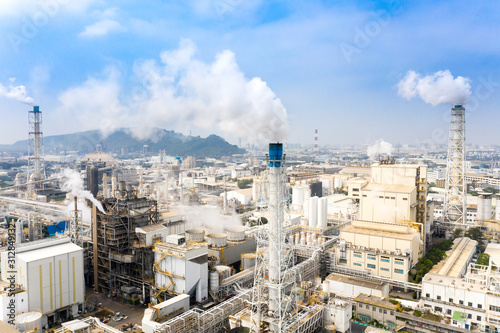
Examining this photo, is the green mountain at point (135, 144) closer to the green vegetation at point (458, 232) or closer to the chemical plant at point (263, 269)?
the chemical plant at point (263, 269)

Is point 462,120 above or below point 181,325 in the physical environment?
above

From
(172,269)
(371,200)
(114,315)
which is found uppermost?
(371,200)

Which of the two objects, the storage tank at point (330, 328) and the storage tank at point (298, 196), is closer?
the storage tank at point (330, 328)

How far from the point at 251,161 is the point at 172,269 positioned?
6374 centimetres

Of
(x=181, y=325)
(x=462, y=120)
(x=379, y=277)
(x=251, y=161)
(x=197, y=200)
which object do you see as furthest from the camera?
(x=251, y=161)

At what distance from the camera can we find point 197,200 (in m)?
34.8

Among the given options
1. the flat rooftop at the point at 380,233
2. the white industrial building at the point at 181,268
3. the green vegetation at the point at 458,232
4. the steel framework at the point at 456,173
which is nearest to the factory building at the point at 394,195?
the flat rooftop at the point at 380,233

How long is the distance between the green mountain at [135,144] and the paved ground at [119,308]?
2669 inches

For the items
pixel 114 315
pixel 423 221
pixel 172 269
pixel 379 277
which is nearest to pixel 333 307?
pixel 379 277

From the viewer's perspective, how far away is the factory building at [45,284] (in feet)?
40.6

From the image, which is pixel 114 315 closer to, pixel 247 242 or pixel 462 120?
pixel 247 242

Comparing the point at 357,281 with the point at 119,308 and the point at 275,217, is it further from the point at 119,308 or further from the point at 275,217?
the point at 119,308

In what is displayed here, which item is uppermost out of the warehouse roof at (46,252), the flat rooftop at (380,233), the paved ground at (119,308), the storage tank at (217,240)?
the warehouse roof at (46,252)

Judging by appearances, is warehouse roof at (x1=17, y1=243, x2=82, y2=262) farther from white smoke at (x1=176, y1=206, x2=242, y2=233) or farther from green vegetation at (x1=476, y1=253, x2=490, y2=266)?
green vegetation at (x1=476, y1=253, x2=490, y2=266)
